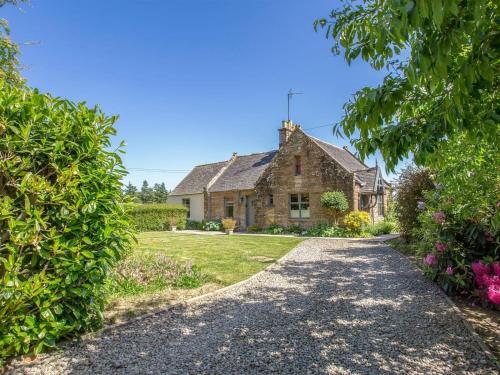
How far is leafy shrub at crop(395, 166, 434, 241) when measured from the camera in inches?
426

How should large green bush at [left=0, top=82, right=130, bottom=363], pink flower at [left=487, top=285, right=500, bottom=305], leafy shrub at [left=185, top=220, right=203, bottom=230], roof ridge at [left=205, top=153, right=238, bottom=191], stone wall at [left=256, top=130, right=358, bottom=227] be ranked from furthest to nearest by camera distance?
roof ridge at [left=205, top=153, right=238, bottom=191] < leafy shrub at [left=185, top=220, right=203, bottom=230] < stone wall at [left=256, top=130, right=358, bottom=227] < pink flower at [left=487, top=285, right=500, bottom=305] < large green bush at [left=0, top=82, right=130, bottom=363]

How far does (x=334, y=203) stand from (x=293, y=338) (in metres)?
14.3

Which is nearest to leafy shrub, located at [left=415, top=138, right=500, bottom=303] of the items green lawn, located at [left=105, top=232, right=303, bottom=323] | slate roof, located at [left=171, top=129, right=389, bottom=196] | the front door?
green lawn, located at [left=105, top=232, right=303, bottom=323]

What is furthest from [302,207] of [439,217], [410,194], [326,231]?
[439,217]

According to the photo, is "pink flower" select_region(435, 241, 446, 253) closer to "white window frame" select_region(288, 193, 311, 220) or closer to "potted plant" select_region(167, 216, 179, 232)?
"white window frame" select_region(288, 193, 311, 220)

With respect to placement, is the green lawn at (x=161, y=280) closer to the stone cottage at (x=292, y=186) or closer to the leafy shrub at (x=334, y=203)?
the leafy shrub at (x=334, y=203)

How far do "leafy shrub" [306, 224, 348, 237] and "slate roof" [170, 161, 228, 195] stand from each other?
1210cm

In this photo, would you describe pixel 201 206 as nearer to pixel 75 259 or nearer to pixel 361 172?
pixel 361 172

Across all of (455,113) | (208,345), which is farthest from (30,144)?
(455,113)

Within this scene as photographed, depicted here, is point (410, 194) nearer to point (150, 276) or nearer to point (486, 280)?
point (486, 280)

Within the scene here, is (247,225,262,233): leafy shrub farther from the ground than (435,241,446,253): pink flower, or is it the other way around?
(435,241,446,253): pink flower

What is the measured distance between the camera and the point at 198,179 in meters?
29.1

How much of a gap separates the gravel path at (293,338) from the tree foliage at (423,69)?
242 cm

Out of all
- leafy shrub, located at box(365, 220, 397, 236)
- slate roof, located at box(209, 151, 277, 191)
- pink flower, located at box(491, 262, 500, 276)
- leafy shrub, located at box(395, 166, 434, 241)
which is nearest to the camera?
pink flower, located at box(491, 262, 500, 276)
